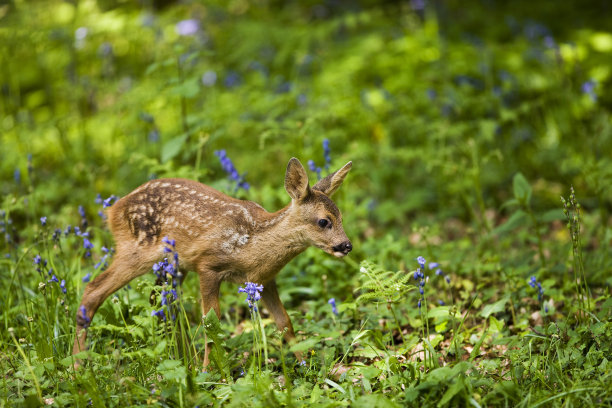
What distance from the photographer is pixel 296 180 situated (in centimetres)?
382

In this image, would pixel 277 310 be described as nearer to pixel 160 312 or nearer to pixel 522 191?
pixel 160 312

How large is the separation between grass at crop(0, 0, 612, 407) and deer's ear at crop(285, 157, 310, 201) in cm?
57

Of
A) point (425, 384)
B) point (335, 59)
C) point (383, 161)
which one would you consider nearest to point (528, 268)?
point (425, 384)

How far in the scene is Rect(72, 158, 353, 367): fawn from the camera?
147 inches

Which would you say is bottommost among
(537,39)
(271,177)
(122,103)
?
(271,177)

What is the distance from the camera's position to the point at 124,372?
3445mm

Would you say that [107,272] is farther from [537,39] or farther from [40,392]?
[537,39]

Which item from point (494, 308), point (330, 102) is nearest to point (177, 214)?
point (494, 308)

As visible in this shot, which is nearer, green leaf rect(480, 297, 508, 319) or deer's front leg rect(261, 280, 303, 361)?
deer's front leg rect(261, 280, 303, 361)

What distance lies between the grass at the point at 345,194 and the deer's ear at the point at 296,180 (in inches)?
22.5

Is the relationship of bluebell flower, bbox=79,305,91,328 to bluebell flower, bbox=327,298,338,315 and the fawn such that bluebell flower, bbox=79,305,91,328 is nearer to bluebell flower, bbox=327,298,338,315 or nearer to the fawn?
the fawn

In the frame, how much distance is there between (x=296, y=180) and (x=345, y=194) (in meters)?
2.03

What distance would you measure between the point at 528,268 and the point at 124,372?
10.4 feet

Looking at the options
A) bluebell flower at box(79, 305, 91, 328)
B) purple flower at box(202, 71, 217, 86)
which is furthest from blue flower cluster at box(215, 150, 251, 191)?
purple flower at box(202, 71, 217, 86)
